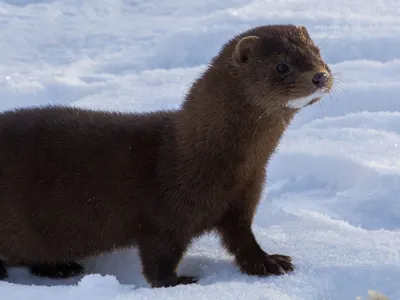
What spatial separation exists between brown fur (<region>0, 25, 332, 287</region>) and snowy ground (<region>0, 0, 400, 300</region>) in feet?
0.63

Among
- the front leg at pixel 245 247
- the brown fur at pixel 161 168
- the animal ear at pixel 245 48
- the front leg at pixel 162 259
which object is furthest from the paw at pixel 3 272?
the animal ear at pixel 245 48

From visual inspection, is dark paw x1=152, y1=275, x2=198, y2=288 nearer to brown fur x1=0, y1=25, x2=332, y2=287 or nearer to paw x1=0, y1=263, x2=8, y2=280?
brown fur x1=0, y1=25, x2=332, y2=287

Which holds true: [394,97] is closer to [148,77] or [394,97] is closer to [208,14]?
[148,77]

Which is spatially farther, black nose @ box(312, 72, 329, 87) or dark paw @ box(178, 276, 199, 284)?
→ dark paw @ box(178, 276, 199, 284)

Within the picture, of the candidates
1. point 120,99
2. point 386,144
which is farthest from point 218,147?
point 120,99

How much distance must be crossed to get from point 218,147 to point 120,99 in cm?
302

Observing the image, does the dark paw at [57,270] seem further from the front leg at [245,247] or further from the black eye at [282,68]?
the black eye at [282,68]

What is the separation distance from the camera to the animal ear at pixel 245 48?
359 cm

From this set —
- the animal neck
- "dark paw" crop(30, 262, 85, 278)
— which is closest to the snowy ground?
"dark paw" crop(30, 262, 85, 278)

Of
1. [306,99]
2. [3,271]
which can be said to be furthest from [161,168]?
[3,271]

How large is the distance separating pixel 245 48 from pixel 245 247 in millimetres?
924

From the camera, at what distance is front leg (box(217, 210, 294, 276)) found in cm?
375

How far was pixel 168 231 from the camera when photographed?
3.77 metres

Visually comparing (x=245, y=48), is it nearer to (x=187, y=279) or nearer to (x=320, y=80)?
(x=320, y=80)
